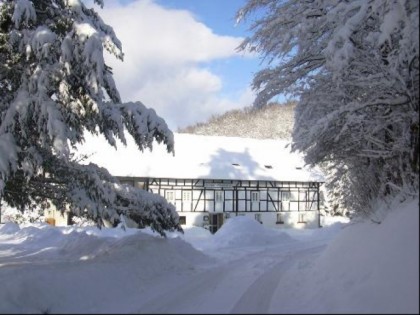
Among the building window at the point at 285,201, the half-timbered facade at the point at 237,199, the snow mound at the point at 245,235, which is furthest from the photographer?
the building window at the point at 285,201

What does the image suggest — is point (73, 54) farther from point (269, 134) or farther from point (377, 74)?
point (269, 134)

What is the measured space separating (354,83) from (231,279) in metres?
4.27

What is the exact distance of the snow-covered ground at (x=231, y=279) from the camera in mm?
5395

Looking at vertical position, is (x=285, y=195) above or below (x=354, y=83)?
below

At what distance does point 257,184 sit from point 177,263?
21.7m

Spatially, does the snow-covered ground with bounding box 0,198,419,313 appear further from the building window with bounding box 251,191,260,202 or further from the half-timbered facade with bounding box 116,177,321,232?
the building window with bounding box 251,191,260,202

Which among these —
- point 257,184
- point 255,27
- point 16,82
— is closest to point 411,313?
point 16,82

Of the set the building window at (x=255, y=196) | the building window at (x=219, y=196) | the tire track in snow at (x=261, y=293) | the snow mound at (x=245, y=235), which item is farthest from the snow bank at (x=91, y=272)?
the building window at (x=255, y=196)

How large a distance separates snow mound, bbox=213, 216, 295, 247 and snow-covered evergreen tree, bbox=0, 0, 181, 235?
5.73 metres

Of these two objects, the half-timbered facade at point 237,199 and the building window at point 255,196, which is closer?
the half-timbered facade at point 237,199

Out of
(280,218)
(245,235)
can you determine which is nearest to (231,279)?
(245,235)

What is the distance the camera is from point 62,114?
967cm

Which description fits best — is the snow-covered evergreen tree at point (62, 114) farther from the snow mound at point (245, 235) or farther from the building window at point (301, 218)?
the building window at point (301, 218)

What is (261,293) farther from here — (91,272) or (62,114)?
(62,114)
